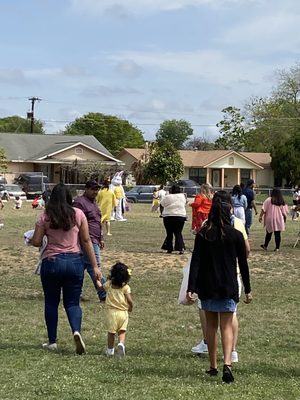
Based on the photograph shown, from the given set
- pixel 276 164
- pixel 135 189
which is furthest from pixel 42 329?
pixel 276 164

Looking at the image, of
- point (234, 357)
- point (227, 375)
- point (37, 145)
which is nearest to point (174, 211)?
point (234, 357)

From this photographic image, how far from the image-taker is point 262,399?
576 centimetres

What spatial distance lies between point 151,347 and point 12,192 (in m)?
38.6

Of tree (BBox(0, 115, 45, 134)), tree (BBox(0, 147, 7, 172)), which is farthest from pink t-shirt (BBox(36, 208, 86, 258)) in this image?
tree (BBox(0, 115, 45, 134))

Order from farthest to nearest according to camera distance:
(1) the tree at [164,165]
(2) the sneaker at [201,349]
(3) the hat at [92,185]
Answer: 1. (1) the tree at [164,165]
2. (3) the hat at [92,185]
3. (2) the sneaker at [201,349]

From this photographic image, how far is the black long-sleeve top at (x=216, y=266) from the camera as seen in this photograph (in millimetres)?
6262

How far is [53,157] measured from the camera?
199ft

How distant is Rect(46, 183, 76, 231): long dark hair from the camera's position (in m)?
7.16

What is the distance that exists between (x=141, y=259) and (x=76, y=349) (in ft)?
26.5

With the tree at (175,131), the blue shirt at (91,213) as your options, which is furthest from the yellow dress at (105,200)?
the tree at (175,131)

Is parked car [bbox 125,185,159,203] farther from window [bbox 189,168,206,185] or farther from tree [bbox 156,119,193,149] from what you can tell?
tree [bbox 156,119,193,149]

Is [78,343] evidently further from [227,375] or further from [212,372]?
[227,375]

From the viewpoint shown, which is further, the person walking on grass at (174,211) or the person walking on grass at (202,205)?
the person walking on grass at (174,211)

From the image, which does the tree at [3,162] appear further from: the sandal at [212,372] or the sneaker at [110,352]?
the sandal at [212,372]
